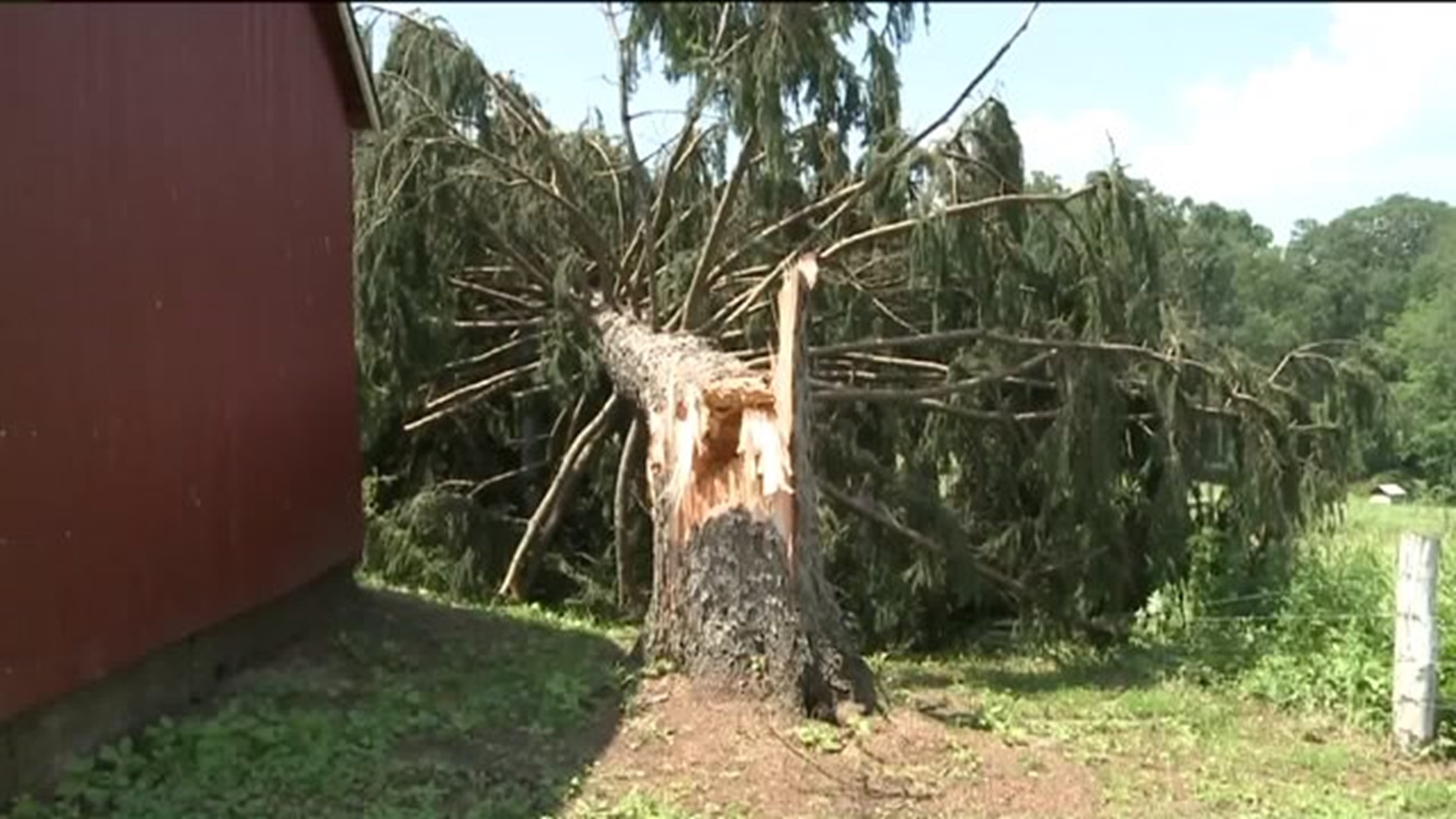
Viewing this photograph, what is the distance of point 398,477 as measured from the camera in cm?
1210

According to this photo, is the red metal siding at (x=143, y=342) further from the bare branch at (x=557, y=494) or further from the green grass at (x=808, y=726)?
the bare branch at (x=557, y=494)

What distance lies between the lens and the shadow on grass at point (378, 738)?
19.0ft

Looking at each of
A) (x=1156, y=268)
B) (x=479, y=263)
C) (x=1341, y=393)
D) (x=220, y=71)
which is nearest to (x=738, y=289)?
(x=479, y=263)

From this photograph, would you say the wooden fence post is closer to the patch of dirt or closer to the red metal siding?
the patch of dirt

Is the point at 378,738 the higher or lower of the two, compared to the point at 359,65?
lower

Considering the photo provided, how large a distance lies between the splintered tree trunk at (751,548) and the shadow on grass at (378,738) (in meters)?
0.60

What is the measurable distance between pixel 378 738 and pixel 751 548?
6.33 ft

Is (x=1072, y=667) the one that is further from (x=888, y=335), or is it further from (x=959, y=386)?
(x=888, y=335)

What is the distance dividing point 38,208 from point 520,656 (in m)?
3.97

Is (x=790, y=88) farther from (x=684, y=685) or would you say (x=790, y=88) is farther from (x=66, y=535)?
(x=66, y=535)

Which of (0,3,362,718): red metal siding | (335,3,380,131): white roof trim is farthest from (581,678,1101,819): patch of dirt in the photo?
(335,3,380,131): white roof trim

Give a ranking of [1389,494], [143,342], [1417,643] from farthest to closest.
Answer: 1. [1389,494]
2. [1417,643]
3. [143,342]

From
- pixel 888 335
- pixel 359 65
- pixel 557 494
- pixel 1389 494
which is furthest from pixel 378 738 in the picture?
pixel 1389 494

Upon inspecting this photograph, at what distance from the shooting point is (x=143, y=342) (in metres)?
6.37
